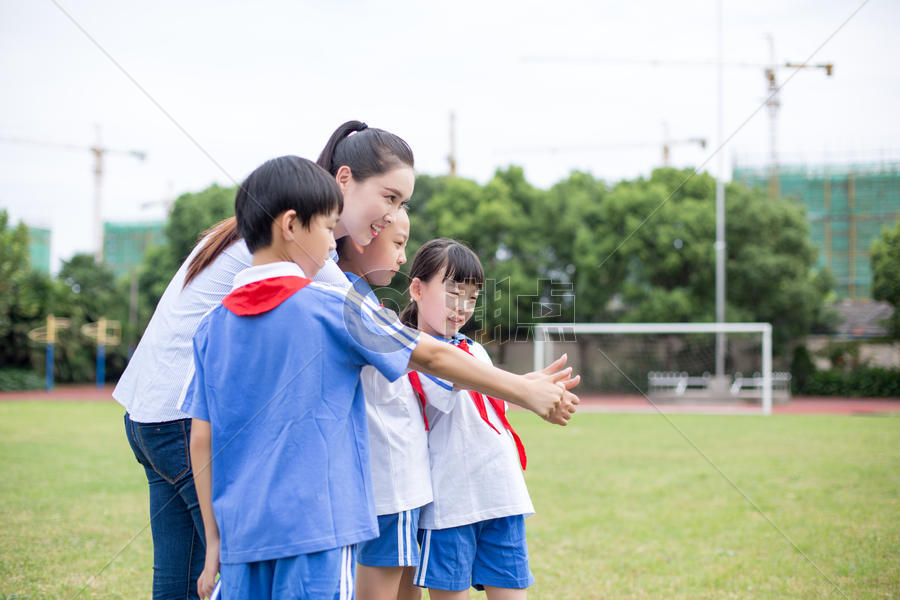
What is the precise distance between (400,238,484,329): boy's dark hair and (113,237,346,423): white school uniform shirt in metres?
0.58

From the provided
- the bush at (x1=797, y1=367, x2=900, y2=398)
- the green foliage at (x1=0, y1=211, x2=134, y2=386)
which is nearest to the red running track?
the bush at (x1=797, y1=367, x2=900, y2=398)

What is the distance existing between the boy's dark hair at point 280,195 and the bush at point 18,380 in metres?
27.0

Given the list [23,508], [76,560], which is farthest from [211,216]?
[76,560]

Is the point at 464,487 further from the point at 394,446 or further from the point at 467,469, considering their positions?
the point at 394,446

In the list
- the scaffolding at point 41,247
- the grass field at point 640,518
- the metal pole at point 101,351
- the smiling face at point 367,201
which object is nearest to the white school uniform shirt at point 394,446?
the smiling face at point 367,201

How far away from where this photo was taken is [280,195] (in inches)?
62.2

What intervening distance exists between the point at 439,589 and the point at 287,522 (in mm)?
927

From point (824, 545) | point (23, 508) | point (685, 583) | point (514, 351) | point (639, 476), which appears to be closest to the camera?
point (685, 583)

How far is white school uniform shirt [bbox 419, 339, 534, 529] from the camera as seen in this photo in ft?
7.33

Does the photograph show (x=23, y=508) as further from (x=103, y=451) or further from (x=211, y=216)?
(x=211, y=216)

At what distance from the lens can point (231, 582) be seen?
5.00 feet

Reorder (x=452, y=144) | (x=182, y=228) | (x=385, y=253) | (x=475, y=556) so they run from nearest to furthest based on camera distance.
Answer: (x=385, y=253) < (x=475, y=556) < (x=182, y=228) < (x=452, y=144)

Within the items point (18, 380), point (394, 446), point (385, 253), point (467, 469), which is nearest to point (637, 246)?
point (18, 380)

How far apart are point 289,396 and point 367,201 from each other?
2.49 ft
